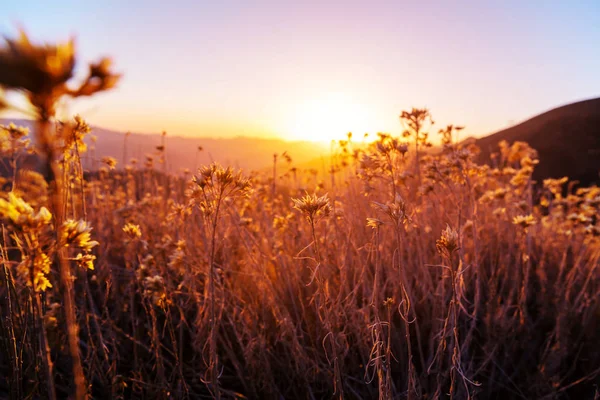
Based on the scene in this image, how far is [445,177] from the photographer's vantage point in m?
2.49

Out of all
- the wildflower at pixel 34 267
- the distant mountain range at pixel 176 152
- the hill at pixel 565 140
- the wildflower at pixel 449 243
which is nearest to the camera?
the wildflower at pixel 34 267

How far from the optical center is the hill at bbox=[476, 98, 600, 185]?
1402 cm

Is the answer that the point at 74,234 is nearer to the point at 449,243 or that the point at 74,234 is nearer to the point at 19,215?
the point at 19,215

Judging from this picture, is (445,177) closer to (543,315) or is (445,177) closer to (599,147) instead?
(543,315)

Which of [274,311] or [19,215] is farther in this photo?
[274,311]

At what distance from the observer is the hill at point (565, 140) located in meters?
14.0

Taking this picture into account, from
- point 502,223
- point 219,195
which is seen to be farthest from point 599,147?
point 219,195

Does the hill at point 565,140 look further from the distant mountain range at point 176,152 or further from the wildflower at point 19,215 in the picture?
the wildflower at point 19,215

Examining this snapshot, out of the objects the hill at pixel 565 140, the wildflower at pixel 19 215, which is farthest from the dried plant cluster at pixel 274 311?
the hill at pixel 565 140

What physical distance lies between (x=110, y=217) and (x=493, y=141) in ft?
50.2

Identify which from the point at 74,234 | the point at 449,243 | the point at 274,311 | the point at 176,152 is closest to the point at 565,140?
the point at 176,152

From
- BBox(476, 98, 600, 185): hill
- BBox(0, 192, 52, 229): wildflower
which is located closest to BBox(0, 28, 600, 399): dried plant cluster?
BBox(0, 192, 52, 229): wildflower

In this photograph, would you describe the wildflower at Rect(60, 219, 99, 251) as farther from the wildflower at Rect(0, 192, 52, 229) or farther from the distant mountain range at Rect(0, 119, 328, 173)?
the distant mountain range at Rect(0, 119, 328, 173)

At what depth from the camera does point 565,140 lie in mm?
15117
